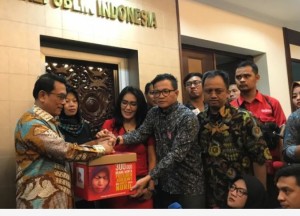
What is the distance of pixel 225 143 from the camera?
5.57 feet

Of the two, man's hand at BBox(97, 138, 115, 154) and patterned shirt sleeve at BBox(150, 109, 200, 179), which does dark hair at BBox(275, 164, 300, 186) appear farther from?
man's hand at BBox(97, 138, 115, 154)

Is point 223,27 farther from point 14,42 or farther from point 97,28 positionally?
point 14,42

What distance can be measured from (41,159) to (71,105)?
686 mm

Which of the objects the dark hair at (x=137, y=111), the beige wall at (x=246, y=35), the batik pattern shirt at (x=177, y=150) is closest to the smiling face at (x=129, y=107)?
the dark hair at (x=137, y=111)

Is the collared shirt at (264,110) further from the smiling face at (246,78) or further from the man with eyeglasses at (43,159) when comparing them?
the man with eyeglasses at (43,159)

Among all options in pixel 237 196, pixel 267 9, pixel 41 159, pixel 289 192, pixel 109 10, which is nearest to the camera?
pixel 289 192

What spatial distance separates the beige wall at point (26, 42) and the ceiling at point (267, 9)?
136 cm

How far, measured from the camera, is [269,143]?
7.03 feet

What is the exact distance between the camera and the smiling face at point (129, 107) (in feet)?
6.86

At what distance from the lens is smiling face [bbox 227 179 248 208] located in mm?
1655

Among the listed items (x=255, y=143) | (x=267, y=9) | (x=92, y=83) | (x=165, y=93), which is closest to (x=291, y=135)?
(x=255, y=143)

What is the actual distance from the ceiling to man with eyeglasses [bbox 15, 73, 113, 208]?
9.19 ft

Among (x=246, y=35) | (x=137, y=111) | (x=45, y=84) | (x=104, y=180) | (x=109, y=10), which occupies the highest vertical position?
(x=246, y=35)

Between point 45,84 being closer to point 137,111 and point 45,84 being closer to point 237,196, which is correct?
point 137,111
